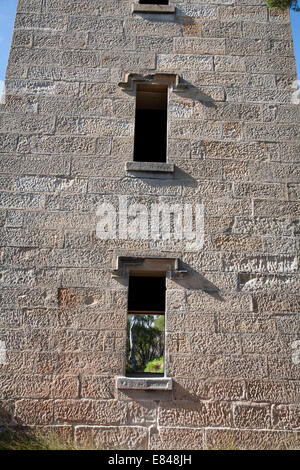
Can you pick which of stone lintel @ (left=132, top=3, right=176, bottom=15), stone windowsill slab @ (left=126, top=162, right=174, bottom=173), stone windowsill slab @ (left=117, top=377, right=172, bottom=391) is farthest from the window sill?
stone windowsill slab @ (left=117, top=377, right=172, bottom=391)

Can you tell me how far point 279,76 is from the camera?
5934mm

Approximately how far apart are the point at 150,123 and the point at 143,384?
4745 mm

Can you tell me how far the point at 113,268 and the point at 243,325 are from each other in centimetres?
160

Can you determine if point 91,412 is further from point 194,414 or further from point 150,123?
point 150,123

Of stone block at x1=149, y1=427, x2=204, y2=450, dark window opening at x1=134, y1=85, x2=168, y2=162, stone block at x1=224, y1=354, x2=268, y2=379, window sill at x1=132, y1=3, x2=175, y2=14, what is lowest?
stone block at x1=149, y1=427, x2=204, y2=450

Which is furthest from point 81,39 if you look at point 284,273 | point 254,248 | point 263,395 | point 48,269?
point 263,395

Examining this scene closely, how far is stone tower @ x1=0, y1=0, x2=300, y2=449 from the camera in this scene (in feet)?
15.0

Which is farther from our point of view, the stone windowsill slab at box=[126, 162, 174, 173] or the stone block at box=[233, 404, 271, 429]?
the stone windowsill slab at box=[126, 162, 174, 173]

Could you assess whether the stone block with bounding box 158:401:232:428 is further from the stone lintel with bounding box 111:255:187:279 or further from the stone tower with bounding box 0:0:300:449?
the stone lintel with bounding box 111:255:187:279

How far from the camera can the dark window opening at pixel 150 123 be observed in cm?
610

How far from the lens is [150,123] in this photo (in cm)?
773

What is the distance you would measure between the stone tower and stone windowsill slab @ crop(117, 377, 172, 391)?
17mm

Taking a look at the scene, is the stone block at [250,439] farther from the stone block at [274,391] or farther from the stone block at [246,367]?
the stone block at [246,367]

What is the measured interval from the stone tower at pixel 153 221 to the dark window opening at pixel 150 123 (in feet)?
0.28
